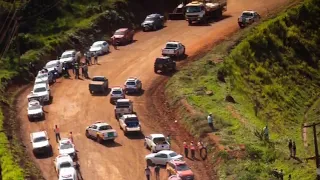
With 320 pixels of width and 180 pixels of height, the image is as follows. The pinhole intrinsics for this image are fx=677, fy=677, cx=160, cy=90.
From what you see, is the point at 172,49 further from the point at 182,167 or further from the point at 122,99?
the point at 182,167

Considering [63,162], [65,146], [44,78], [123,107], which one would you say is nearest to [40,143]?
[65,146]

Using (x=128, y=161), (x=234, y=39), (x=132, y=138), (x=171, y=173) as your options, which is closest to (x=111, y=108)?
(x=132, y=138)

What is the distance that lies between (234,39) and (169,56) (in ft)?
32.7

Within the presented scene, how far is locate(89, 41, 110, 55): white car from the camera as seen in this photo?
84231 millimetres

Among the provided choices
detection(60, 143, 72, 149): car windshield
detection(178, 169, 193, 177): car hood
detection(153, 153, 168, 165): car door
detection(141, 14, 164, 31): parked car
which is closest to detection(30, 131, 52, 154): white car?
detection(60, 143, 72, 149): car windshield

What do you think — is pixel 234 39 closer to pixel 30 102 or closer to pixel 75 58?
pixel 75 58

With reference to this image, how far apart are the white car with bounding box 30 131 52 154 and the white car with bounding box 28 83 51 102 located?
10.0m

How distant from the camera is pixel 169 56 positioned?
263ft

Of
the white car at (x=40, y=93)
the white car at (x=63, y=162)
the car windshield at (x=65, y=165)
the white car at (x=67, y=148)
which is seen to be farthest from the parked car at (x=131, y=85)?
the car windshield at (x=65, y=165)

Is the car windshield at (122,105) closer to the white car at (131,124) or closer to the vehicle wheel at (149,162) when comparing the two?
the white car at (131,124)

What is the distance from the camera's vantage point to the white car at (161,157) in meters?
52.9

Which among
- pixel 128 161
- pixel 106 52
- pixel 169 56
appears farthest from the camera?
pixel 106 52

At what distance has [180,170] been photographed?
164 ft

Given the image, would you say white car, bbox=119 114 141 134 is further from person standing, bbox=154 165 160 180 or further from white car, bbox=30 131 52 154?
person standing, bbox=154 165 160 180
